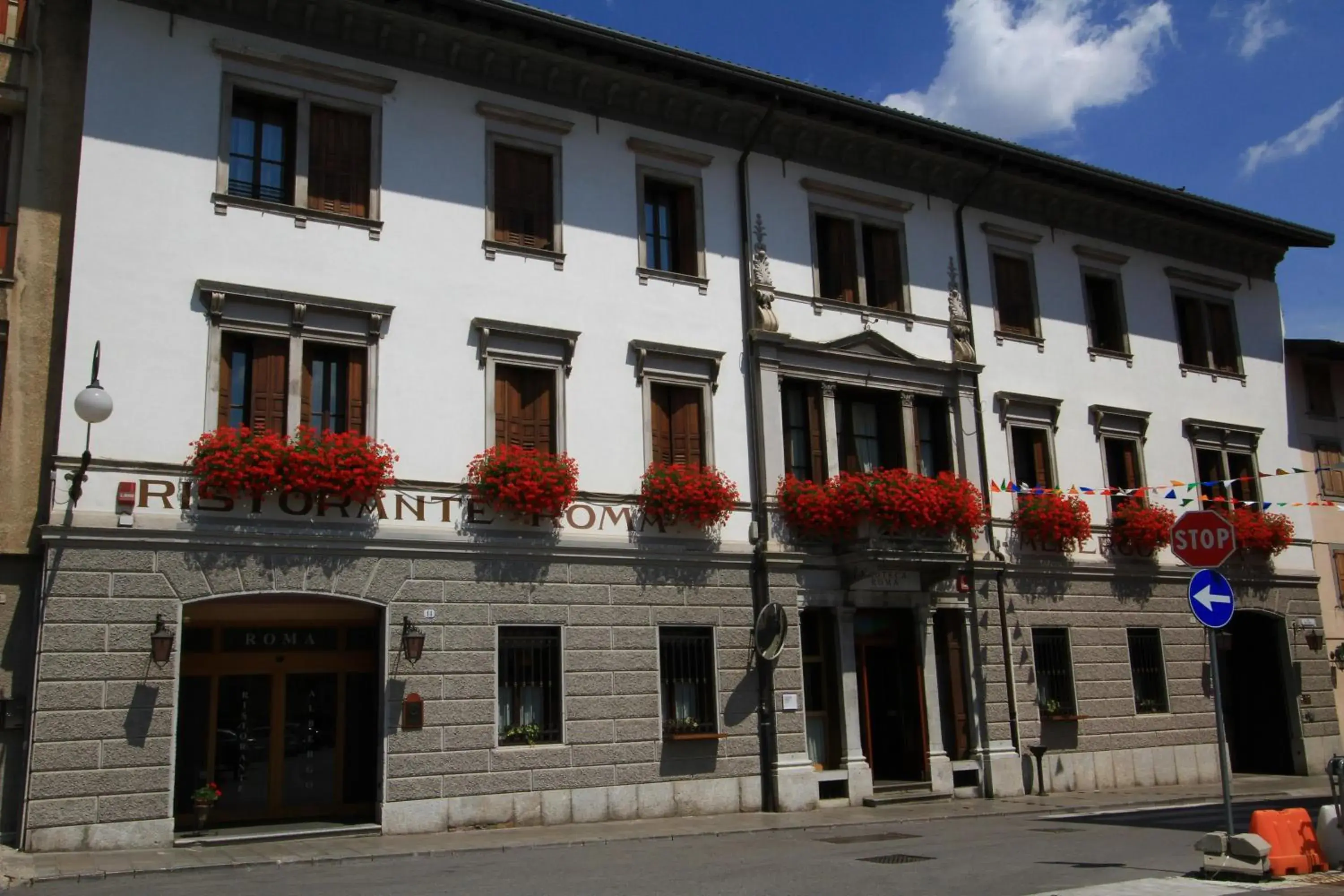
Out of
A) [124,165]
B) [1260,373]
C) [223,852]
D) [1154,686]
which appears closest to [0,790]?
[223,852]

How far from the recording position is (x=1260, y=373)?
28938 mm

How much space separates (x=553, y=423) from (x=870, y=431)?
22.2 ft

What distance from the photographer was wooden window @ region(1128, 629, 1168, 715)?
24656 mm

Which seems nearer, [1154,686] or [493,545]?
[493,545]

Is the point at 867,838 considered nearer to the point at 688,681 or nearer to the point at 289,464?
the point at 688,681

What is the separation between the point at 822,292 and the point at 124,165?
11875 mm

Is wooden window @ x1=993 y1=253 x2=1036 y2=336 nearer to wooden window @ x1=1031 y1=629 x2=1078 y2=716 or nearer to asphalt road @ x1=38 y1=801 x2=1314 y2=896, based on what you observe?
wooden window @ x1=1031 y1=629 x2=1078 y2=716

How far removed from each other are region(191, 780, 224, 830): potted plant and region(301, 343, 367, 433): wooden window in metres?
5.00

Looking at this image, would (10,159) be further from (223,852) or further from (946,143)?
(946,143)

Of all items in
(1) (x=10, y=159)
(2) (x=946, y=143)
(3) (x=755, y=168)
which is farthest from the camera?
(2) (x=946, y=143)

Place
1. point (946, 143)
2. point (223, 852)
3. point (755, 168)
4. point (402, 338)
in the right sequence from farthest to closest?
1. point (946, 143)
2. point (755, 168)
3. point (402, 338)
4. point (223, 852)

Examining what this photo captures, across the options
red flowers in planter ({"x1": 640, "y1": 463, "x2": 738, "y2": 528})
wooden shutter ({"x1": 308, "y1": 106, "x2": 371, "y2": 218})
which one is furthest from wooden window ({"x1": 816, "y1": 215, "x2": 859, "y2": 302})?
wooden shutter ({"x1": 308, "y1": 106, "x2": 371, "y2": 218})

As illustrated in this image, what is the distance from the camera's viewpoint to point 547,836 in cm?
1634

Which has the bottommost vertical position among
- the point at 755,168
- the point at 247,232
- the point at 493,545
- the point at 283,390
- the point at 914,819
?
the point at 914,819
